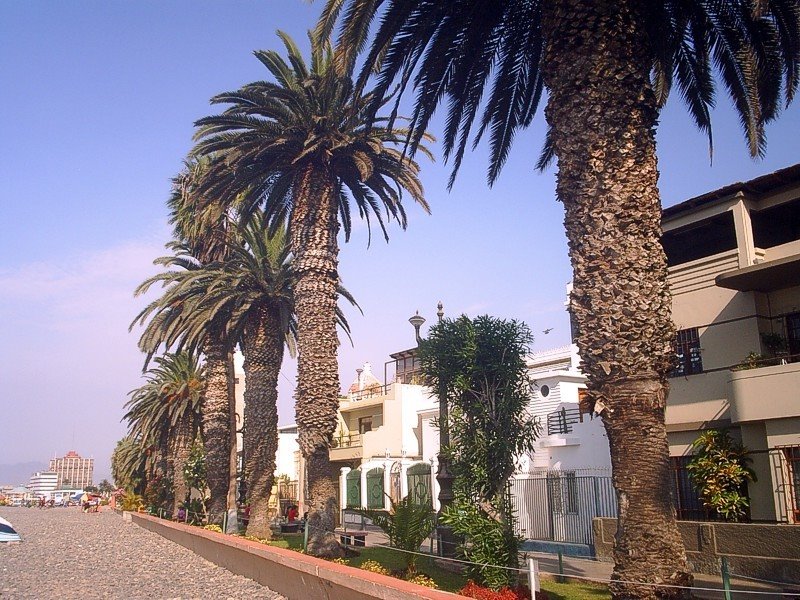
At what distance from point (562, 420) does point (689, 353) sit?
29.2 feet

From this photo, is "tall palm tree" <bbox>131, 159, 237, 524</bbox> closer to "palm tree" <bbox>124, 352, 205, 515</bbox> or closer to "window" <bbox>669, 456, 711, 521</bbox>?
"palm tree" <bbox>124, 352, 205, 515</bbox>

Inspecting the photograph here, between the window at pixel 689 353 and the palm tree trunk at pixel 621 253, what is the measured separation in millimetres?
10428

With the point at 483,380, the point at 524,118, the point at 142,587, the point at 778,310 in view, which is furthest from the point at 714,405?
the point at 142,587

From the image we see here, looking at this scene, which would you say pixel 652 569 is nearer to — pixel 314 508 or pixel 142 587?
pixel 142 587

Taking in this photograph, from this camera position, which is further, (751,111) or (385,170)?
(385,170)

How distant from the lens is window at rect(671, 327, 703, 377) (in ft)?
60.5

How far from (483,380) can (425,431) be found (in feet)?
67.8

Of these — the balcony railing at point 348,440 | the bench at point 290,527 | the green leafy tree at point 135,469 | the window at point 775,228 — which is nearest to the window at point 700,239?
the window at point 775,228

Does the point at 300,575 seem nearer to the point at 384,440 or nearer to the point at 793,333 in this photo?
the point at 793,333

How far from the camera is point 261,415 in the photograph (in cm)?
2427

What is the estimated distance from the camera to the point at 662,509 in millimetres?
8180

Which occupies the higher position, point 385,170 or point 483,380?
point 385,170

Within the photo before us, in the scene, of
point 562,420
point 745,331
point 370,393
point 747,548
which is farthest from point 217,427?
point 747,548

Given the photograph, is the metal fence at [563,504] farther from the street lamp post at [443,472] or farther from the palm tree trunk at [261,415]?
the palm tree trunk at [261,415]
